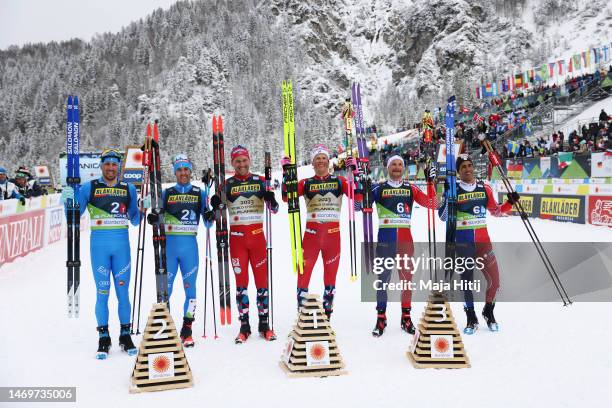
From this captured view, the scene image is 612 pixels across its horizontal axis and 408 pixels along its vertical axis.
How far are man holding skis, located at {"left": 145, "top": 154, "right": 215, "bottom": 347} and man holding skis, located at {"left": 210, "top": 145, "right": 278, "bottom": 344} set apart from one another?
0.29 meters

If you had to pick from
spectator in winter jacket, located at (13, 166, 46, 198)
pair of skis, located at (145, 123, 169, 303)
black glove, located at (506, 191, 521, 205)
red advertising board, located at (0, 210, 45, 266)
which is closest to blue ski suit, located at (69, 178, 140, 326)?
pair of skis, located at (145, 123, 169, 303)

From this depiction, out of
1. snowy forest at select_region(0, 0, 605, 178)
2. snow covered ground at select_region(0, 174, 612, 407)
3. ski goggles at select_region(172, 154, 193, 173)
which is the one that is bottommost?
snow covered ground at select_region(0, 174, 612, 407)

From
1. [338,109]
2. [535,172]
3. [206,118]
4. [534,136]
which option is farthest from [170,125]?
[535,172]

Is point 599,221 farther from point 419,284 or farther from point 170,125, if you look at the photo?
point 170,125

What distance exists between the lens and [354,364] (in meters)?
4.44

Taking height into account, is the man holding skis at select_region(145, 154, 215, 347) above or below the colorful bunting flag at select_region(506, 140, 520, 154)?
below

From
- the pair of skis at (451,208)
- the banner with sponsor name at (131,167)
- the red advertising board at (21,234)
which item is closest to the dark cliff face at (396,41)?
the banner with sponsor name at (131,167)

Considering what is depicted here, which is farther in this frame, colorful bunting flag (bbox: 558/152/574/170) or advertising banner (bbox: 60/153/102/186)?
advertising banner (bbox: 60/153/102/186)

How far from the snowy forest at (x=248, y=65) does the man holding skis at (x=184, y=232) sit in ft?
286

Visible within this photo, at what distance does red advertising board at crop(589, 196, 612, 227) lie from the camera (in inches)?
451

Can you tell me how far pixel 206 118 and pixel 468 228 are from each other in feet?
382

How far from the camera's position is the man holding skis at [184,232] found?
5.23 meters

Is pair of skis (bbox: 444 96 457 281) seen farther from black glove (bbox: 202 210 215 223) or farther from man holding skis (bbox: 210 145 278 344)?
black glove (bbox: 202 210 215 223)

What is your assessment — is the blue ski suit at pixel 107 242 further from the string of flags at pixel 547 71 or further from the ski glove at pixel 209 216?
the string of flags at pixel 547 71
